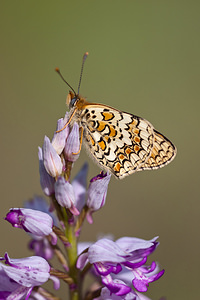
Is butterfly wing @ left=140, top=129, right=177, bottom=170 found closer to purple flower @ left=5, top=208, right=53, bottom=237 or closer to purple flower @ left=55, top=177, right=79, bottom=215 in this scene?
purple flower @ left=55, top=177, right=79, bottom=215

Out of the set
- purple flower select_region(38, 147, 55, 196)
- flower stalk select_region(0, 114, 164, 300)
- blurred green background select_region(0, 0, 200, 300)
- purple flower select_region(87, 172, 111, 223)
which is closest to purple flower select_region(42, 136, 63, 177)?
flower stalk select_region(0, 114, 164, 300)

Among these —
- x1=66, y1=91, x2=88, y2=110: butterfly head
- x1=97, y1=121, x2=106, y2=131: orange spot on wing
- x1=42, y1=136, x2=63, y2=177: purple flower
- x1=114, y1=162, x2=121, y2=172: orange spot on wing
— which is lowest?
x1=114, y1=162, x2=121, y2=172: orange spot on wing

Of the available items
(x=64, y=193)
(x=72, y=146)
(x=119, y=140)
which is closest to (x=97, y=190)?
(x=64, y=193)

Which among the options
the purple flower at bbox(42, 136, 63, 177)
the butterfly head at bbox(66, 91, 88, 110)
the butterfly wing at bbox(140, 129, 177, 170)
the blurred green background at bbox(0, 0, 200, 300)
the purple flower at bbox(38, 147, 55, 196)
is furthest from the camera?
the blurred green background at bbox(0, 0, 200, 300)

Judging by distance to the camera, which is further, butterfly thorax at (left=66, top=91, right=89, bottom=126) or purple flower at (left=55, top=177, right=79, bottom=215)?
butterfly thorax at (left=66, top=91, right=89, bottom=126)

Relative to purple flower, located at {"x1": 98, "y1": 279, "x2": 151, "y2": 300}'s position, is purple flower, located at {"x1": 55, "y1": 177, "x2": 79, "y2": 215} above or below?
above

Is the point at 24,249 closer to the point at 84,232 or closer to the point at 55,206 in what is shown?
the point at 84,232

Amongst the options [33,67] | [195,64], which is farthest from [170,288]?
[33,67]
